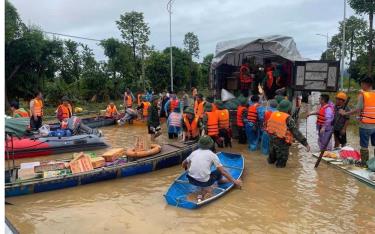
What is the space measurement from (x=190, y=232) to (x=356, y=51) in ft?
93.8

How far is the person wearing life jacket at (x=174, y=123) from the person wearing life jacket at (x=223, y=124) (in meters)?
1.93

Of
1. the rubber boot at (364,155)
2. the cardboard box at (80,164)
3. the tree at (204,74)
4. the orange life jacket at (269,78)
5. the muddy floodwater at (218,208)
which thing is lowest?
the muddy floodwater at (218,208)

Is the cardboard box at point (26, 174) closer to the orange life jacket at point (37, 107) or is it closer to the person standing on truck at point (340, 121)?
the orange life jacket at point (37, 107)

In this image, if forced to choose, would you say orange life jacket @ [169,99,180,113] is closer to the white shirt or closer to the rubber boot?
the rubber boot

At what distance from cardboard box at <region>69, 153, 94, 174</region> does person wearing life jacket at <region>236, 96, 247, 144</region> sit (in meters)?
5.01

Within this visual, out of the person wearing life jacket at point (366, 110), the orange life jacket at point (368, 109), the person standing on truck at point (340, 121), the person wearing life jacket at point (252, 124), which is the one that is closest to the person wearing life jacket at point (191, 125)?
the person wearing life jacket at point (252, 124)

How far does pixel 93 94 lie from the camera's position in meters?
27.8

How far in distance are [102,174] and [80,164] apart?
53 centimetres

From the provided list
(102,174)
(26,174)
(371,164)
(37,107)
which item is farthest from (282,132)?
(37,107)

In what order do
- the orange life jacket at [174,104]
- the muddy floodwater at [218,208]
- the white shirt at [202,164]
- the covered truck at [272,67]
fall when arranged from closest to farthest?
the muddy floodwater at [218,208]
the white shirt at [202,164]
the covered truck at [272,67]
the orange life jacket at [174,104]

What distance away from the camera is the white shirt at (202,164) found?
6.43 meters

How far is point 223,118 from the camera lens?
35.2 ft

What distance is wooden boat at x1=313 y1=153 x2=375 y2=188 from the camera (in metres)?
7.76

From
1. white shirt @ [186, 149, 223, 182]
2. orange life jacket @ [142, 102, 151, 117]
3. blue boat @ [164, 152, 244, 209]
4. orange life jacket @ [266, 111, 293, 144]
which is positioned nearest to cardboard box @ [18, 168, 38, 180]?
blue boat @ [164, 152, 244, 209]
